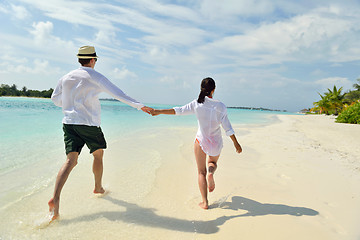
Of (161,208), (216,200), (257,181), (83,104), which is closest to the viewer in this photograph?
(83,104)

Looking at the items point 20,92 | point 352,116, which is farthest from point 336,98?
point 20,92

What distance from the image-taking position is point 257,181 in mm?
4375

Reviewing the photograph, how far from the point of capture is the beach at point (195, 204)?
259 cm

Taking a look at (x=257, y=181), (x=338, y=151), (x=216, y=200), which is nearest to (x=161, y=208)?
(x=216, y=200)

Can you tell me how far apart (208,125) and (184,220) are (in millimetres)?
1316

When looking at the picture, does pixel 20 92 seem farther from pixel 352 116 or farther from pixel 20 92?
pixel 352 116

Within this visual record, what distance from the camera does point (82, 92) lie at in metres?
2.84

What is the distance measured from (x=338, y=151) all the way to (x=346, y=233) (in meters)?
5.84

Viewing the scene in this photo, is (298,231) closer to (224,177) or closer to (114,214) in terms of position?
(224,177)

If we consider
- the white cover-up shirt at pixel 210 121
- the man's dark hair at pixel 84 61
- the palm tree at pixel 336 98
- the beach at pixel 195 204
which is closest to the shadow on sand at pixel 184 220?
the beach at pixel 195 204

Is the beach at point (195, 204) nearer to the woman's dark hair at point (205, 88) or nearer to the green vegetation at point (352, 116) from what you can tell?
the woman's dark hair at point (205, 88)

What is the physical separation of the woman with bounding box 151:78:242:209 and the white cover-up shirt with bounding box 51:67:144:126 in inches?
38.1

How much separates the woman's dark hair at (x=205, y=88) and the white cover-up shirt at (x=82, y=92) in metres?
1.13

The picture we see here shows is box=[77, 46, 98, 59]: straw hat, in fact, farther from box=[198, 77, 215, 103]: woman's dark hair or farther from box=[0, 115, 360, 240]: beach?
box=[0, 115, 360, 240]: beach
